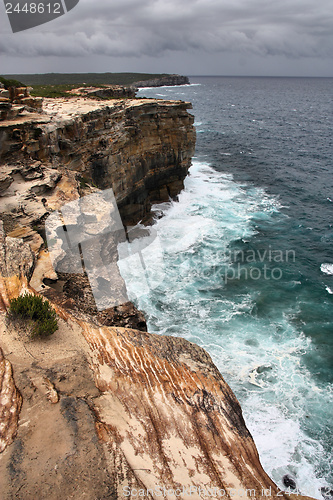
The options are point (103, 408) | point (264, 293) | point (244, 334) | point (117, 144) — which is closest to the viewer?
point (103, 408)

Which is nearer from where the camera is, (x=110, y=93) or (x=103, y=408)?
(x=103, y=408)

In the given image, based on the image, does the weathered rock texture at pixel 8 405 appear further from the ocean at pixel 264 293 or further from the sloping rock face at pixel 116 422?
the ocean at pixel 264 293

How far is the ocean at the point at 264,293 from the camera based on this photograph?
15.8 meters

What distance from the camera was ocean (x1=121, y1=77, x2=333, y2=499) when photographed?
15781mm

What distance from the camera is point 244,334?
20938 mm

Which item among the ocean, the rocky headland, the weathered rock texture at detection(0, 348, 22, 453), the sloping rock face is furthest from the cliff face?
the weathered rock texture at detection(0, 348, 22, 453)

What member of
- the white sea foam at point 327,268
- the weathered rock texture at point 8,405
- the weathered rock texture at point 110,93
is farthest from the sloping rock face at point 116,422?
the weathered rock texture at point 110,93

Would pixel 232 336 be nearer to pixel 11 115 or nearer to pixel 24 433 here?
pixel 24 433

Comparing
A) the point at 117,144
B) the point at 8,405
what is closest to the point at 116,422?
the point at 8,405

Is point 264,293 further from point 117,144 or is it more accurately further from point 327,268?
point 117,144

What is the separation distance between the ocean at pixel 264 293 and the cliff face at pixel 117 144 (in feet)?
12.9

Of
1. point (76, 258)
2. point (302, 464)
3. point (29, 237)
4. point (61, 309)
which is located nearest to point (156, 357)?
point (61, 309)

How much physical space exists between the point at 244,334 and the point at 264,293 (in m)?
4.96

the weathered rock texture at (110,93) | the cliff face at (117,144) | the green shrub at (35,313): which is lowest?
the green shrub at (35,313)
